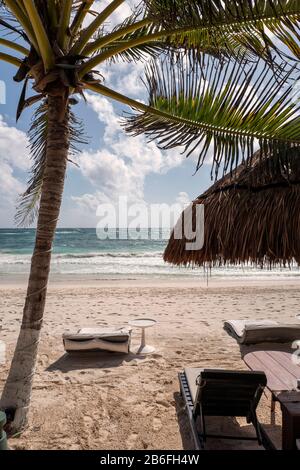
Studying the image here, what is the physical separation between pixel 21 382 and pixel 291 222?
3.27m

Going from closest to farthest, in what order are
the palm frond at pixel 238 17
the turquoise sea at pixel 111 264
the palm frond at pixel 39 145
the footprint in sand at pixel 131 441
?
the palm frond at pixel 238 17, the footprint in sand at pixel 131 441, the palm frond at pixel 39 145, the turquoise sea at pixel 111 264

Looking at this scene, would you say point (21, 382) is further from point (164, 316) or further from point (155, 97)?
point (164, 316)

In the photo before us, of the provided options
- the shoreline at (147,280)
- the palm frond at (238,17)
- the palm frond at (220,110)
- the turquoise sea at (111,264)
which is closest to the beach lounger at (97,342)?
the palm frond at (220,110)

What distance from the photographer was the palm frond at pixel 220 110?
9.57 ft

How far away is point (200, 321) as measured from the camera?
368 inches

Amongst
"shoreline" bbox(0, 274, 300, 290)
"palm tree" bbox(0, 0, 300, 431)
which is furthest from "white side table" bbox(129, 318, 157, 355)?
"shoreline" bbox(0, 274, 300, 290)

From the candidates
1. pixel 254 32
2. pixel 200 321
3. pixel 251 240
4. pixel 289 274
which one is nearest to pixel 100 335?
pixel 200 321

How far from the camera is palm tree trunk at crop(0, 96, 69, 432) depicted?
386 cm

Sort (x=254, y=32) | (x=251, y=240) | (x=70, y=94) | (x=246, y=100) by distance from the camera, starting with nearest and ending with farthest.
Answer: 1. (x=251, y=240)
2. (x=246, y=100)
3. (x=254, y=32)
4. (x=70, y=94)

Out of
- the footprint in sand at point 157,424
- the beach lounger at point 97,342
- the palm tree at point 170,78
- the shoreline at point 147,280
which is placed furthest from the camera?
the shoreline at point 147,280

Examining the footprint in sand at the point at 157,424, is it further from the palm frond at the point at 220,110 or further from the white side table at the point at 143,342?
the palm frond at the point at 220,110

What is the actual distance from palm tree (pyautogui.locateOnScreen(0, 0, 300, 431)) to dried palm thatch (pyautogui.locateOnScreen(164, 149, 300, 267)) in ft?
0.90

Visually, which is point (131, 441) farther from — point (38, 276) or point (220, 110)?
point (220, 110)

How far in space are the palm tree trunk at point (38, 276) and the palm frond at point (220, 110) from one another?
102 cm
